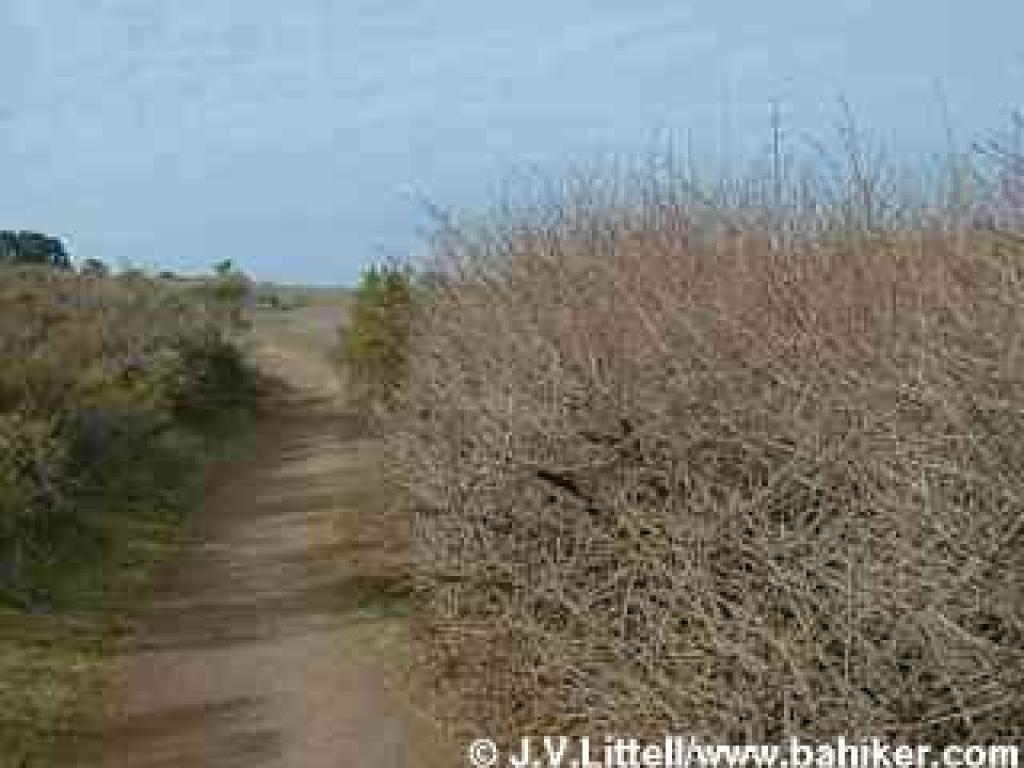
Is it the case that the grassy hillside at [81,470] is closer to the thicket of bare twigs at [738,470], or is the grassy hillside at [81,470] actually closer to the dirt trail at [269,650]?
the dirt trail at [269,650]

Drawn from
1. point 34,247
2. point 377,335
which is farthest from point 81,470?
point 34,247

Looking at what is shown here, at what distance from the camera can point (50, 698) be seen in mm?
10547

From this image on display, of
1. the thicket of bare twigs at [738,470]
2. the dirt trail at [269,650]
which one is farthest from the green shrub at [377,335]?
the thicket of bare twigs at [738,470]

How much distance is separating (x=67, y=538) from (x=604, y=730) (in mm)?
10944

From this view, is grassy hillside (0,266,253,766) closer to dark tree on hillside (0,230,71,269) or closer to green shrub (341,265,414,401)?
green shrub (341,265,414,401)

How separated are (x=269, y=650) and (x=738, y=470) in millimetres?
6231

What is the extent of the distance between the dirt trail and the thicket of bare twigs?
839 mm

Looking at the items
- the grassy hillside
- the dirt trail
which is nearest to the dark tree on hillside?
the grassy hillside

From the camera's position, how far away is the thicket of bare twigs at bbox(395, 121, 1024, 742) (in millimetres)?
4711

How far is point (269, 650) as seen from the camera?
1195 cm

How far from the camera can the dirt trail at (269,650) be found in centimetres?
936

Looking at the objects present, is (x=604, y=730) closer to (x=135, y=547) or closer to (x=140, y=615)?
(x=140, y=615)

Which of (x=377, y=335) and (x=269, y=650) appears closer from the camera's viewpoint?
(x=269, y=650)

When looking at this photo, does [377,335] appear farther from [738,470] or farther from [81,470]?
[738,470]
